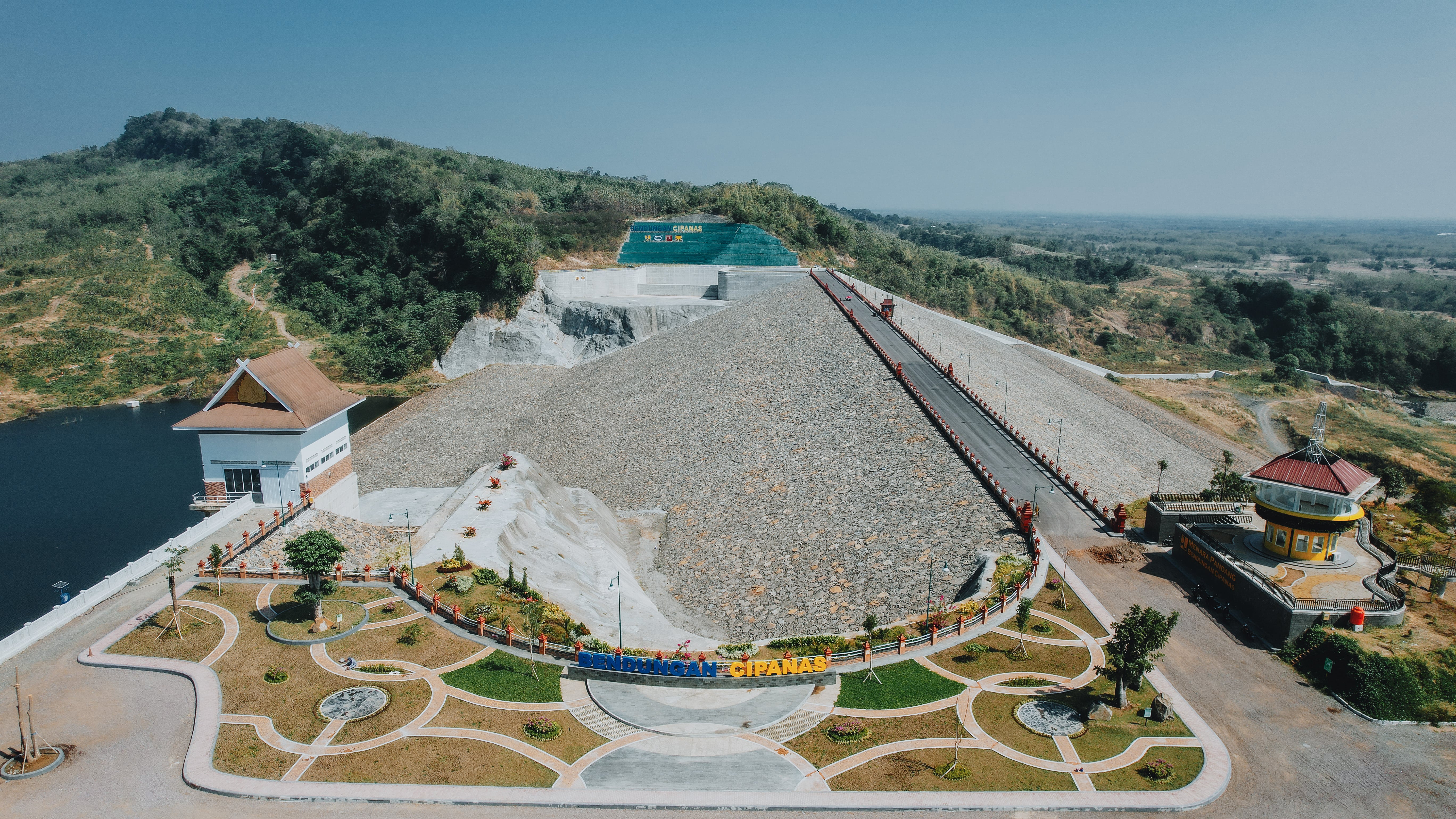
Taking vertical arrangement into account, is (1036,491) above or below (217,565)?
above

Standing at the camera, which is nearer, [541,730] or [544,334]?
[541,730]

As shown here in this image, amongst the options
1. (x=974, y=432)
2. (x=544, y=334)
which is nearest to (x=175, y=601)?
(x=974, y=432)

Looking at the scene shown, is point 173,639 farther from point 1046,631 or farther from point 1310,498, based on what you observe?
point 1310,498

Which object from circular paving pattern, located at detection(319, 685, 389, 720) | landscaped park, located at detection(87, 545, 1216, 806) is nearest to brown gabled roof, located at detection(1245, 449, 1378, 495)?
landscaped park, located at detection(87, 545, 1216, 806)

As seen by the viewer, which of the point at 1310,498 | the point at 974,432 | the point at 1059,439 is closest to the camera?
the point at 1310,498

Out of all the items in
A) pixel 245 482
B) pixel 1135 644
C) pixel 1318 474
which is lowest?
pixel 1135 644

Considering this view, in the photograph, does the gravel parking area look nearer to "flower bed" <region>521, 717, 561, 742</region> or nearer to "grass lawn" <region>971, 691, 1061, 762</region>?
"grass lawn" <region>971, 691, 1061, 762</region>

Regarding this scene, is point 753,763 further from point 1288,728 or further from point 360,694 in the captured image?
point 1288,728
